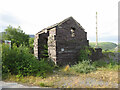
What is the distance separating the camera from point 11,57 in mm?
6641

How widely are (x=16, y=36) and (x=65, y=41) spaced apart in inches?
633

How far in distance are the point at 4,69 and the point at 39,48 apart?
5153mm

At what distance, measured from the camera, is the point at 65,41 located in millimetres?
9594

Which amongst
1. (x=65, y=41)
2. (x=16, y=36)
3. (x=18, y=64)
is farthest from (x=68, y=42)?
(x=16, y=36)

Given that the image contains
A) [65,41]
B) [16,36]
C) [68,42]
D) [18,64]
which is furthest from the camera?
[16,36]

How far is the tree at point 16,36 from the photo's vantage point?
20.9 meters

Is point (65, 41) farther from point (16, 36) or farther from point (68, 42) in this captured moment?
point (16, 36)

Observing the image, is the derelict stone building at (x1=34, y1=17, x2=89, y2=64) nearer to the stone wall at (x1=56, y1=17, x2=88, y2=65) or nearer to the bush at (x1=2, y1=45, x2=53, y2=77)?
the stone wall at (x1=56, y1=17, x2=88, y2=65)

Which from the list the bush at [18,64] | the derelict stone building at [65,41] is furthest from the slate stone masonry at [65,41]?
the bush at [18,64]

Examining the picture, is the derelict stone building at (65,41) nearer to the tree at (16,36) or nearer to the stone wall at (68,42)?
the stone wall at (68,42)

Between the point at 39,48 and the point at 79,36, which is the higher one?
the point at 79,36

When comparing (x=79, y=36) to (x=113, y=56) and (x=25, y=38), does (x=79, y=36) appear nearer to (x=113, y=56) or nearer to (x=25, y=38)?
(x=113, y=56)

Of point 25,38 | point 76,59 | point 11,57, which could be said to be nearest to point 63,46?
point 76,59

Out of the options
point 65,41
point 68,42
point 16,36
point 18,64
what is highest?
point 16,36
